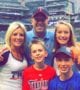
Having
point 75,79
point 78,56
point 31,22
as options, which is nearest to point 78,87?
point 75,79

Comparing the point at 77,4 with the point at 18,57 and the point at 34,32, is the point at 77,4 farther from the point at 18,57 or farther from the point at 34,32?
the point at 18,57

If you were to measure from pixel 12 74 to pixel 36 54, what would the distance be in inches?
11.5

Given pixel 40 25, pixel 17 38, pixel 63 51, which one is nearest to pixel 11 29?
pixel 17 38

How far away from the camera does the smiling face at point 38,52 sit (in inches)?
93.8

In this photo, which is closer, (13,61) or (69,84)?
(69,84)

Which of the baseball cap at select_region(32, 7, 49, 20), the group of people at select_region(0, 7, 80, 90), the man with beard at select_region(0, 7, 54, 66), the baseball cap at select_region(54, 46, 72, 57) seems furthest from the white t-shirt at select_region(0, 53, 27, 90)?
the baseball cap at select_region(32, 7, 49, 20)

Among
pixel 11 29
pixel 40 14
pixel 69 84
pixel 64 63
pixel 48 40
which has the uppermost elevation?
pixel 40 14

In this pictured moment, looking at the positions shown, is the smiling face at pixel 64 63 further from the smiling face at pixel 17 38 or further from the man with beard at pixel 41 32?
the smiling face at pixel 17 38

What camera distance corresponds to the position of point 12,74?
243cm

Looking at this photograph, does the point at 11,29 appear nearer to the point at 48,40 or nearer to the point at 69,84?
the point at 48,40

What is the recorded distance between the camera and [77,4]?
2594mm

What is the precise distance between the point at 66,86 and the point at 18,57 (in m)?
0.52

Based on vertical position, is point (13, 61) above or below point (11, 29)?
below

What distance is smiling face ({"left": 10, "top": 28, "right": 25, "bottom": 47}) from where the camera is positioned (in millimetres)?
2406
